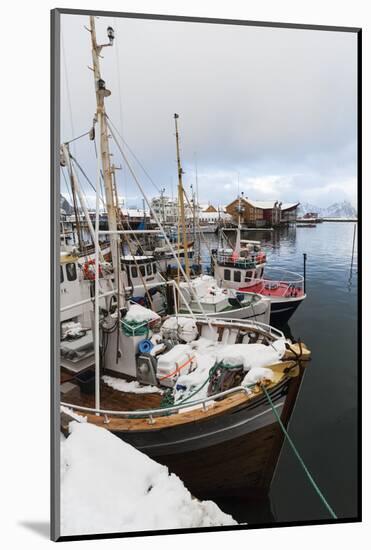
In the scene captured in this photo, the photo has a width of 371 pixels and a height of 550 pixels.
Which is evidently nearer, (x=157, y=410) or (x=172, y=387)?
(x=157, y=410)

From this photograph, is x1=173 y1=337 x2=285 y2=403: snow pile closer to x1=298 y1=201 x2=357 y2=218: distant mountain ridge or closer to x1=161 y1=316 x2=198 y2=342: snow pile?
x1=161 y1=316 x2=198 y2=342: snow pile

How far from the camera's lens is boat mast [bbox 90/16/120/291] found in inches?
70.8

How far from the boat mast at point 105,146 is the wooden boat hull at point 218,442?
1.10 m

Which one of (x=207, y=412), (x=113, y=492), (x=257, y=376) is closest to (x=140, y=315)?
(x=207, y=412)

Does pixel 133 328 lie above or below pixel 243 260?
below

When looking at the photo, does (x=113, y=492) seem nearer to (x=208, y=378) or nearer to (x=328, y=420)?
(x=208, y=378)

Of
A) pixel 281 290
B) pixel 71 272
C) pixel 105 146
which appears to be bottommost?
pixel 281 290

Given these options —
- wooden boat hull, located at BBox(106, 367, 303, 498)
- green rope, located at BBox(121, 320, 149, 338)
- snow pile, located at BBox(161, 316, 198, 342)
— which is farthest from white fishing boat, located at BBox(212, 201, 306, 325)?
green rope, located at BBox(121, 320, 149, 338)

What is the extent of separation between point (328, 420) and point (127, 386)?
139 cm

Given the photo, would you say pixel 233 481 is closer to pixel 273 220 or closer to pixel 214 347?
pixel 214 347

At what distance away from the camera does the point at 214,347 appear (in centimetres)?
237

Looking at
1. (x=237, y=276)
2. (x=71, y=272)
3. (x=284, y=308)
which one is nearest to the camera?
(x=71, y=272)

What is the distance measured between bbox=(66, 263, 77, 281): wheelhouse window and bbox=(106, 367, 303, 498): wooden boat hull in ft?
3.23

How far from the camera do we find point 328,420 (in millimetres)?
2092
